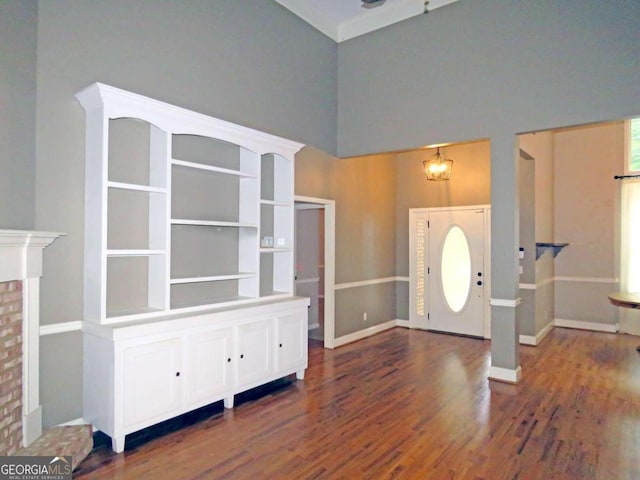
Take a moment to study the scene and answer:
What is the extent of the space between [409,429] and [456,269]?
3898mm

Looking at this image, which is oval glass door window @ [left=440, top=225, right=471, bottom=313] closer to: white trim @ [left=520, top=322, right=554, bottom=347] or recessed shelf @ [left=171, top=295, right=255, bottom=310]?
white trim @ [left=520, top=322, right=554, bottom=347]

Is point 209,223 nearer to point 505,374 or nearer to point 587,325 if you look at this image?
point 505,374

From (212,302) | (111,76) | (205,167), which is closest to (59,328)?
(212,302)

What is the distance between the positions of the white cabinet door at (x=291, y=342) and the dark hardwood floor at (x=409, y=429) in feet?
0.78

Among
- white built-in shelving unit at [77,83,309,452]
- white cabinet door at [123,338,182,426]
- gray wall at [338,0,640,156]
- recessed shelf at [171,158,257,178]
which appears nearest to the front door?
gray wall at [338,0,640,156]

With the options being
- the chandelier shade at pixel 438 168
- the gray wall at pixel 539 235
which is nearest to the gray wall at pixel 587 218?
the gray wall at pixel 539 235

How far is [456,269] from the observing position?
6.69 m

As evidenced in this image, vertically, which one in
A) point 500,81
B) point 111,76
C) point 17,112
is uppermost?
point 500,81

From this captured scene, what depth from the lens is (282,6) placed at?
191 inches

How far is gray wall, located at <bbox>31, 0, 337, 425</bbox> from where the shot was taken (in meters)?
2.95

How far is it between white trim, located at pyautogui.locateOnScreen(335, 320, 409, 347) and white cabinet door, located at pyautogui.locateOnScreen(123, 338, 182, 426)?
296 centimetres

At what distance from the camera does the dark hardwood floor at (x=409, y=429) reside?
269cm

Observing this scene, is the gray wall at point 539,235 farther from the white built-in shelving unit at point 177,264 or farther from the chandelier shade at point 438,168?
the white built-in shelving unit at point 177,264

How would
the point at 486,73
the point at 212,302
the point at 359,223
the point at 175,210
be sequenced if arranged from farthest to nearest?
1. the point at 359,223
2. the point at 486,73
3. the point at 212,302
4. the point at 175,210
